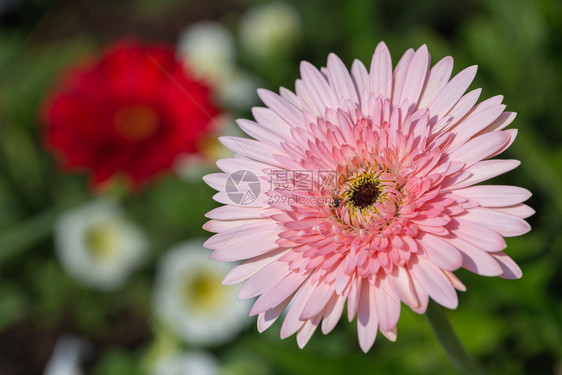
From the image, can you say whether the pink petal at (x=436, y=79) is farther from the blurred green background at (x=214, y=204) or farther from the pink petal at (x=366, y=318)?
the blurred green background at (x=214, y=204)

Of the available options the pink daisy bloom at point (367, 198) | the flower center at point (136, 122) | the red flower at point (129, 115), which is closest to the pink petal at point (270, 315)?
the pink daisy bloom at point (367, 198)

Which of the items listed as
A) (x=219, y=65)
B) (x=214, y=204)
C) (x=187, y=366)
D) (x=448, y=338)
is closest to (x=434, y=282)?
(x=448, y=338)

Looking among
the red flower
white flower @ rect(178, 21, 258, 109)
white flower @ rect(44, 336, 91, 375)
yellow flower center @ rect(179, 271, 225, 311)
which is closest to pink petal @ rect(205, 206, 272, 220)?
the red flower

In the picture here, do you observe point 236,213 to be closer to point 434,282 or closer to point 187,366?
point 434,282

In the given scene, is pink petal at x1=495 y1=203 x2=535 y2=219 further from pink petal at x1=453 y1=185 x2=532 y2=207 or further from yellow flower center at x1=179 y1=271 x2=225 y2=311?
yellow flower center at x1=179 y1=271 x2=225 y2=311

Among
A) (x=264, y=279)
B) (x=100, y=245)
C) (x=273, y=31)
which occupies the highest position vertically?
(x=273, y=31)
